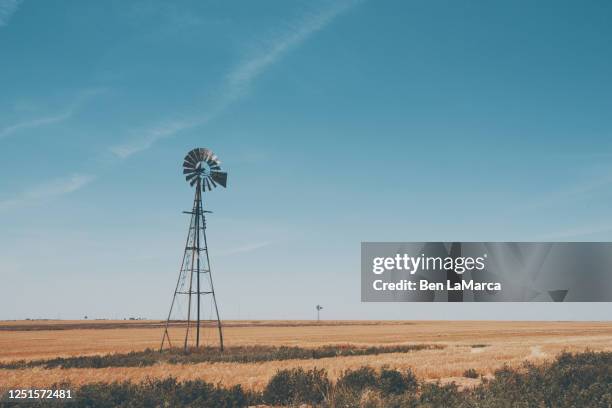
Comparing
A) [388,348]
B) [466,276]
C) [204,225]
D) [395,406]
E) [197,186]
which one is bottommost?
[388,348]

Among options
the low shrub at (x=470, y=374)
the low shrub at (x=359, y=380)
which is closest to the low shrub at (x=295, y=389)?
the low shrub at (x=359, y=380)

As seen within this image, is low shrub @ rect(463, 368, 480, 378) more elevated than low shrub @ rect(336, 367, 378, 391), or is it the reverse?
low shrub @ rect(336, 367, 378, 391)

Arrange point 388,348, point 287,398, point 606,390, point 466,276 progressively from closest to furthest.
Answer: point 606,390
point 287,398
point 466,276
point 388,348

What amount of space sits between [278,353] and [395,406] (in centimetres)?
2692

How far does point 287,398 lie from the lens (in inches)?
688

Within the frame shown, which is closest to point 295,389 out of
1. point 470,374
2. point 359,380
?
point 359,380

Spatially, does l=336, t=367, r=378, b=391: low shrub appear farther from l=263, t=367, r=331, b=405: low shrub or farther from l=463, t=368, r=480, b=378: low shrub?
l=463, t=368, r=480, b=378: low shrub

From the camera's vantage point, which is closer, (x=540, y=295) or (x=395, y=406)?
(x=395, y=406)

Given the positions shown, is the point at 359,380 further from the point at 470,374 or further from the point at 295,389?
the point at 470,374

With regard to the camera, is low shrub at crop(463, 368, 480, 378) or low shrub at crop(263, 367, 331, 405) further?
low shrub at crop(463, 368, 480, 378)

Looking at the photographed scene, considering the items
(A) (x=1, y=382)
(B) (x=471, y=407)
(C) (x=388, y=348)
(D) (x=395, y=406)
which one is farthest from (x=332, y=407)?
(C) (x=388, y=348)

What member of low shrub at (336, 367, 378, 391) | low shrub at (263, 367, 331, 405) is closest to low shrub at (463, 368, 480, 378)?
low shrub at (336, 367, 378, 391)

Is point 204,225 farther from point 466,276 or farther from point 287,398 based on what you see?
point 287,398

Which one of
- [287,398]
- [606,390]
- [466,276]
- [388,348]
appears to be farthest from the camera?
[388,348]
